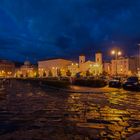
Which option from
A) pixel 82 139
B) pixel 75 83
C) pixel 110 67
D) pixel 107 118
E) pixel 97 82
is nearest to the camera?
pixel 82 139

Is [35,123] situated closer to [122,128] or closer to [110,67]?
A: [122,128]

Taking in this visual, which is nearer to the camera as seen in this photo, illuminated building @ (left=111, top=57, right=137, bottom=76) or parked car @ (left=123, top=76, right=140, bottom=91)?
parked car @ (left=123, top=76, right=140, bottom=91)

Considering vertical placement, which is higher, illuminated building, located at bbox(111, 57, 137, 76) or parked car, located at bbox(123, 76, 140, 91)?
illuminated building, located at bbox(111, 57, 137, 76)

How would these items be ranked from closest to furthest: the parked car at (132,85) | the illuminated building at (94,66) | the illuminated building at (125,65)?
the parked car at (132,85) < the illuminated building at (94,66) < the illuminated building at (125,65)

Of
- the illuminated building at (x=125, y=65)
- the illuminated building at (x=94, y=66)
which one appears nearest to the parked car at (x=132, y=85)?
the illuminated building at (x=94, y=66)

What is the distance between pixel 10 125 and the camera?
9.87 meters

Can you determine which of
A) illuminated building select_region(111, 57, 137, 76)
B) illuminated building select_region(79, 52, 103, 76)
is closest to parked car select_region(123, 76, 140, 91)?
illuminated building select_region(79, 52, 103, 76)

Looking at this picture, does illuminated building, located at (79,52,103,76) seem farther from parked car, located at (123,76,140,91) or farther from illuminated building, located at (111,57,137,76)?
parked car, located at (123,76,140,91)

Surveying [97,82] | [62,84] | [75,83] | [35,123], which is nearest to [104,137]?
[35,123]

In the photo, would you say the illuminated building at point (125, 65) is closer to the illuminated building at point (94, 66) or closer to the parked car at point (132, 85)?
the illuminated building at point (94, 66)

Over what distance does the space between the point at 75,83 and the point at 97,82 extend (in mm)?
5929

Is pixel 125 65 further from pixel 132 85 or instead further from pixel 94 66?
pixel 132 85

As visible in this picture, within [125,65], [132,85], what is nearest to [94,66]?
[125,65]

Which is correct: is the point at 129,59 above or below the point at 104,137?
above
